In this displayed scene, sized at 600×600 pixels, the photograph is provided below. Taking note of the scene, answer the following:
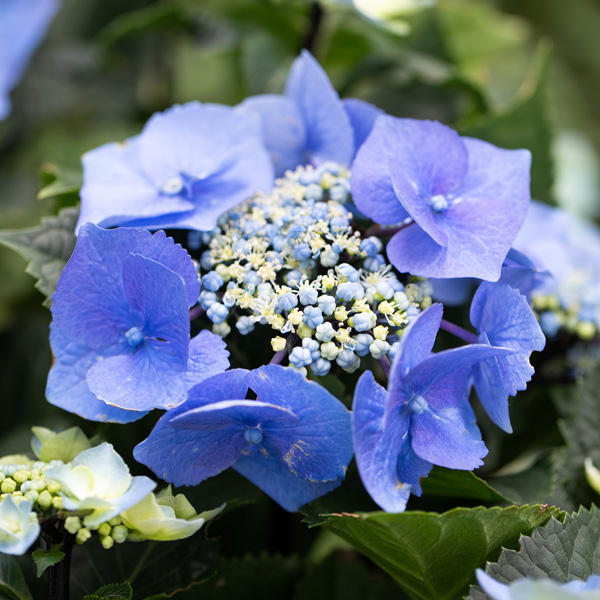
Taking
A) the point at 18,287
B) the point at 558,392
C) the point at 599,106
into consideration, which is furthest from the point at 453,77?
the point at 599,106

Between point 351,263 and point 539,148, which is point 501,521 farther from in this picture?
point 539,148

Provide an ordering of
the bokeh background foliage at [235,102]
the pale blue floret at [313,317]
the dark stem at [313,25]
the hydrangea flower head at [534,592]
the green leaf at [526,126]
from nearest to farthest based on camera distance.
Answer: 1. the hydrangea flower head at [534,592]
2. the pale blue floret at [313,317]
3. the bokeh background foliage at [235,102]
4. the green leaf at [526,126]
5. the dark stem at [313,25]

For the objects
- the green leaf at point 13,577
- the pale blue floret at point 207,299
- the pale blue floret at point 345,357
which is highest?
the pale blue floret at point 345,357

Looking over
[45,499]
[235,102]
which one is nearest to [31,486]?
[45,499]

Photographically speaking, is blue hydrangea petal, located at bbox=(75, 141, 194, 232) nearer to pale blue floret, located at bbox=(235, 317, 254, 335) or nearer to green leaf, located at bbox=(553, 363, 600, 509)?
pale blue floret, located at bbox=(235, 317, 254, 335)

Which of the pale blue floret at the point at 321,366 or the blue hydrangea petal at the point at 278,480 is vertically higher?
the pale blue floret at the point at 321,366

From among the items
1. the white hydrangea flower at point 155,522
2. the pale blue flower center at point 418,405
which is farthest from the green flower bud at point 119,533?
the pale blue flower center at point 418,405

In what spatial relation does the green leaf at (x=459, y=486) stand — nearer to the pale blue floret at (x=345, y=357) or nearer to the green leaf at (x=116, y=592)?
the pale blue floret at (x=345, y=357)

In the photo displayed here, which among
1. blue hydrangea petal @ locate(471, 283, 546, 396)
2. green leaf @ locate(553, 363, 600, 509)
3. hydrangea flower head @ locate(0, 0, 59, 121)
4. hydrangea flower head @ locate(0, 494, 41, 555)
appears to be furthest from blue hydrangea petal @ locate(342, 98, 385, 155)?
hydrangea flower head @ locate(0, 0, 59, 121)

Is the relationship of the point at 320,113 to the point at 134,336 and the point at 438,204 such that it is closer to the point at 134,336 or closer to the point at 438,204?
the point at 438,204
